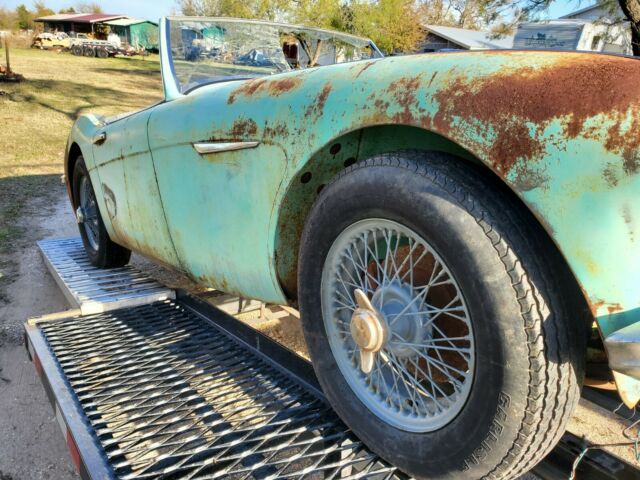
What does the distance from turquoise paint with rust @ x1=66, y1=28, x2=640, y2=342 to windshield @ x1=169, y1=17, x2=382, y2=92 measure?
1027 mm

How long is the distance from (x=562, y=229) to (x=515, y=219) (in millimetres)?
155

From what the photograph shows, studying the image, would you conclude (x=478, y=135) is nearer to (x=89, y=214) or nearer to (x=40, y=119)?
(x=89, y=214)

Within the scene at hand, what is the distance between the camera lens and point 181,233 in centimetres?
257

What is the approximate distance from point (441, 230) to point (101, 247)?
325 cm

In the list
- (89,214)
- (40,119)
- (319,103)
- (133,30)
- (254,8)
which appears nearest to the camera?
(319,103)

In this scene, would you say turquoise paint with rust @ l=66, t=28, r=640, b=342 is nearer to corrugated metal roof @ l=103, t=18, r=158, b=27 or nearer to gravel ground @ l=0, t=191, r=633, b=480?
gravel ground @ l=0, t=191, r=633, b=480

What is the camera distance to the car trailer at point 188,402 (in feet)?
5.65

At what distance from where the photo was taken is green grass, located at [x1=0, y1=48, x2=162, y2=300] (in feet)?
22.1

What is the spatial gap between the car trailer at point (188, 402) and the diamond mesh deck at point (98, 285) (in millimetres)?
15

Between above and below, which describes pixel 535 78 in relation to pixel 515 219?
above

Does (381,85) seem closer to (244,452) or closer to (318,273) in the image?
(318,273)

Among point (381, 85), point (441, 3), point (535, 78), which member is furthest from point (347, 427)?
point (441, 3)

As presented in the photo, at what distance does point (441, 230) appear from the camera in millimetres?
1360

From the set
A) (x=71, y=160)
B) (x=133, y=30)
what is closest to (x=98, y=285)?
(x=71, y=160)
